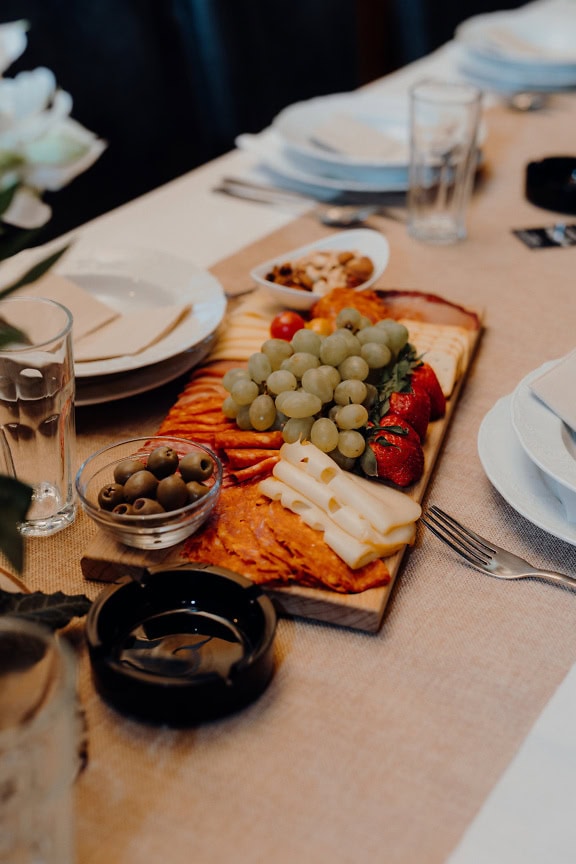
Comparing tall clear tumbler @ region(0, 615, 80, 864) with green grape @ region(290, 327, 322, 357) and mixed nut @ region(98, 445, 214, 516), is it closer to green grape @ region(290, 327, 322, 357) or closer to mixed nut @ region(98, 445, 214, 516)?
mixed nut @ region(98, 445, 214, 516)

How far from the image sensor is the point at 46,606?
0.73 meters

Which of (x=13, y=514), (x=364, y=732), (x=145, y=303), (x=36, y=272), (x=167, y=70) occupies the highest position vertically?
(x=36, y=272)

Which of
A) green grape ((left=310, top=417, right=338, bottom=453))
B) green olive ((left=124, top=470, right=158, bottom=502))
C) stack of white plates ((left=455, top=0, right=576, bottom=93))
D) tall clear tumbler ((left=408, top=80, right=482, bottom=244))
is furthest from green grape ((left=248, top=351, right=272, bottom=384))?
stack of white plates ((left=455, top=0, right=576, bottom=93))

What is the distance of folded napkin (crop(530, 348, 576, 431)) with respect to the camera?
0.87 meters

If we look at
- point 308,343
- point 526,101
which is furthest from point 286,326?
point 526,101

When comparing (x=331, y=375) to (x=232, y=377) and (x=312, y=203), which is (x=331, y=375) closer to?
(x=232, y=377)

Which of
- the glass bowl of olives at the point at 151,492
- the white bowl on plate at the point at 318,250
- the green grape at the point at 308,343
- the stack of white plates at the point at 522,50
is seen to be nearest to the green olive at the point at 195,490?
the glass bowl of olives at the point at 151,492

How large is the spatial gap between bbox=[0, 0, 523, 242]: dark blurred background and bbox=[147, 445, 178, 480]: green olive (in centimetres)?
110

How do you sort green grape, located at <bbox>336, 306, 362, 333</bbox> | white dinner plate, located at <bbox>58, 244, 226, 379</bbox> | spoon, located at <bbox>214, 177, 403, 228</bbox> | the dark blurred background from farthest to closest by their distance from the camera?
the dark blurred background, spoon, located at <bbox>214, 177, 403, 228</bbox>, white dinner plate, located at <bbox>58, 244, 226, 379</bbox>, green grape, located at <bbox>336, 306, 362, 333</bbox>

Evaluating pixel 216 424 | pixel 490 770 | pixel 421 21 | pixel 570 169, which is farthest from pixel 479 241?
pixel 421 21

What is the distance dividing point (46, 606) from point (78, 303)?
0.51 m

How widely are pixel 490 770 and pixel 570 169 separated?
50.7 inches

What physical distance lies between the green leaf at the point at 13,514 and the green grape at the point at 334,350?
429mm

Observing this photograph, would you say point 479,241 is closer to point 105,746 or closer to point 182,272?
point 182,272
